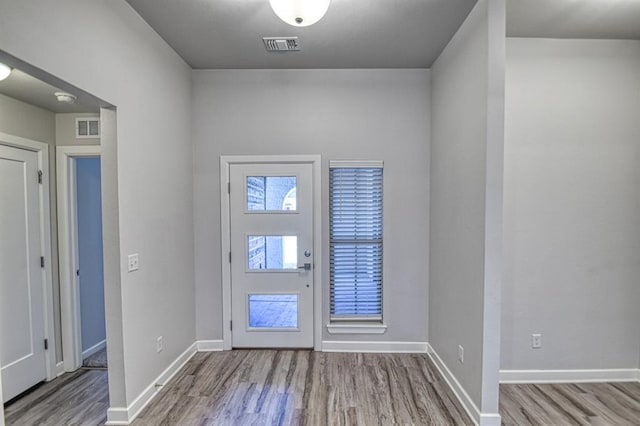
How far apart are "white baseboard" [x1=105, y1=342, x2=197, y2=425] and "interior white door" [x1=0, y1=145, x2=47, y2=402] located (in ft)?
3.94

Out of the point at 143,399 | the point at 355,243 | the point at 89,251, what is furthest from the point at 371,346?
the point at 89,251

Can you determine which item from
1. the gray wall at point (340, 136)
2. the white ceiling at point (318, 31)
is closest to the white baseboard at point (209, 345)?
the gray wall at point (340, 136)

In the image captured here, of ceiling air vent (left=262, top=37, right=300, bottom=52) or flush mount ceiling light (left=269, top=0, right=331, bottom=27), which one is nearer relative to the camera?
flush mount ceiling light (left=269, top=0, right=331, bottom=27)

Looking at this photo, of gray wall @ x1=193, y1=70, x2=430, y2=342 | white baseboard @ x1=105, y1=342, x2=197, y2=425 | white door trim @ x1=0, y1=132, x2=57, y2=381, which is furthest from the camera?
gray wall @ x1=193, y1=70, x2=430, y2=342

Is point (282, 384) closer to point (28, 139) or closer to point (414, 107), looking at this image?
point (414, 107)

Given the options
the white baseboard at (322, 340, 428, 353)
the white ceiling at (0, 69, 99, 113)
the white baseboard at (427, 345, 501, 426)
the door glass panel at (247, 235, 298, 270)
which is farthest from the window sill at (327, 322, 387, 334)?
the white ceiling at (0, 69, 99, 113)

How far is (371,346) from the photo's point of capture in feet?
10.3

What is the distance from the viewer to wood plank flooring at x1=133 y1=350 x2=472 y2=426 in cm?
215

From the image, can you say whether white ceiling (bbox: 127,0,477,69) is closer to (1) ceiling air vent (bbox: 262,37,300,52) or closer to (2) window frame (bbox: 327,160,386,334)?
(1) ceiling air vent (bbox: 262,37,300,52)

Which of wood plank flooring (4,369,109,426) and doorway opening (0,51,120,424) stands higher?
doorway opening (0,51,120,424)

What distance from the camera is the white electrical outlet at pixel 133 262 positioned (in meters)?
2.16

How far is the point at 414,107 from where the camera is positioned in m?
3.11

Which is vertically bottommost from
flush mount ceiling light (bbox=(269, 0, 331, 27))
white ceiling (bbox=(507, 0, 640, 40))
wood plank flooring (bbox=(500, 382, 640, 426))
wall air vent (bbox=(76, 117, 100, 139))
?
wood plank flooring (bbox=(500, 382, 640, 426))

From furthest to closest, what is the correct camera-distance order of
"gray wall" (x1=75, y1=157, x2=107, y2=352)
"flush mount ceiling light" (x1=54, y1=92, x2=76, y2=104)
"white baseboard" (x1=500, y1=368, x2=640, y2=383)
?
"gray wall" (x1=75, y1=157, x2=107, y2=352)
"white baseboard" (x1=500, y1=368, x2=640, y2=383)
"flush mount ceiling light" (x1=54, y1=92, x2=76, y2=104)
